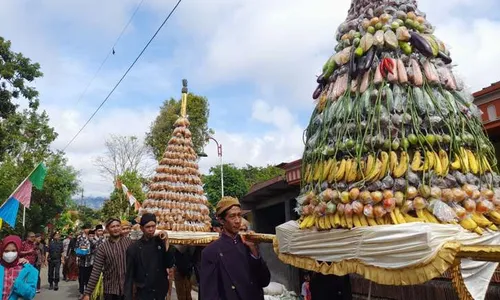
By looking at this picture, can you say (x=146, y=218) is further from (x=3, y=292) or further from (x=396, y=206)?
(x=396, y=206)

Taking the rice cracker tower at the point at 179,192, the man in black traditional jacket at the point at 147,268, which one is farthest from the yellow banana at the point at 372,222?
the rice cracker tower at the point at 179,192

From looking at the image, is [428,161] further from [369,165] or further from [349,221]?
[349,221]

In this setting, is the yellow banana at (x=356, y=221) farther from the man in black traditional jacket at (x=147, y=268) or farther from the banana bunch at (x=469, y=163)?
the man in black traditional jacket at (x=147, y=268)

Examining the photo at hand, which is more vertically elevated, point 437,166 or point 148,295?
point 437,166

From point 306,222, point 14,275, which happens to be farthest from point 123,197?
point 306,222

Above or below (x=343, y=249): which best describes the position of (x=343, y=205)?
above

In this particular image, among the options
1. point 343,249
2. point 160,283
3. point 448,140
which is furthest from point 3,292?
point 448,140

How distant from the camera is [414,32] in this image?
11.7ft

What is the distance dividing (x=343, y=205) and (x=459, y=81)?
1536mm

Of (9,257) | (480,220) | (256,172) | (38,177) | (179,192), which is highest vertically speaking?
(256,172)

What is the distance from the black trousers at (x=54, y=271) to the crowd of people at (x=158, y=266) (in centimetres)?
686

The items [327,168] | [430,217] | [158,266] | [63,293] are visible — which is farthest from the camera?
Answer: [63,293]

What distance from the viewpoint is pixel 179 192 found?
27.5ft

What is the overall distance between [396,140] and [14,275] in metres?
3.84
